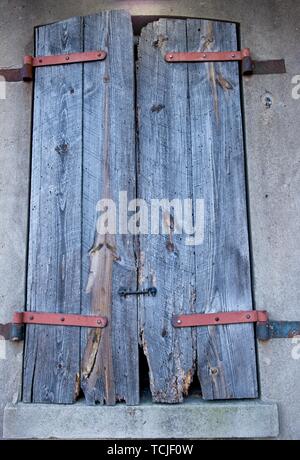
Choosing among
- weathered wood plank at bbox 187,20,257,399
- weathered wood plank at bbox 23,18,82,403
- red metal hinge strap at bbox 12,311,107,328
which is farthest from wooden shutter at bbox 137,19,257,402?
weathered wood plank at bbox 23,18,82,403

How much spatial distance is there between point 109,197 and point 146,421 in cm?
98

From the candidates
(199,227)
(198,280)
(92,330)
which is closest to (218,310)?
(198,280)

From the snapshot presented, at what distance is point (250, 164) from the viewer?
103 inches

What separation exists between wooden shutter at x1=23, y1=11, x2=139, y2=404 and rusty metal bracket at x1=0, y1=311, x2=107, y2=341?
0.03 meters

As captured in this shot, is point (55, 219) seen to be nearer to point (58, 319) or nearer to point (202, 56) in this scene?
point (58, 319)

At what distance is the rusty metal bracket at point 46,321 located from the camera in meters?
2.49

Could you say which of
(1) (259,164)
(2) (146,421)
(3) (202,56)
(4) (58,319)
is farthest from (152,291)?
(3) (202,56)

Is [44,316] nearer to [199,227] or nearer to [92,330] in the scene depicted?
[92,330]

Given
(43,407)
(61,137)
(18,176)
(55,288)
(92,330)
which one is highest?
(61,137)

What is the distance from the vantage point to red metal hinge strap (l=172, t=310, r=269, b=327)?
8.09 feet

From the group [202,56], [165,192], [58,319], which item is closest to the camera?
[58,319]

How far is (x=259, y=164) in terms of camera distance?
2627 mm

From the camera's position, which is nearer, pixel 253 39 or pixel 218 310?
pixel 218 310
